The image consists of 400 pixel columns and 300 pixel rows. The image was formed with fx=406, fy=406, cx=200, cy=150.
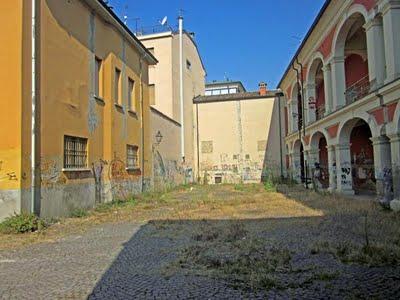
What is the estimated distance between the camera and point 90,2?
551 inches

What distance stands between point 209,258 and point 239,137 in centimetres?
2611

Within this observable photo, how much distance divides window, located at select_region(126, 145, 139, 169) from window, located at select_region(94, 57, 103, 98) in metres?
3.38

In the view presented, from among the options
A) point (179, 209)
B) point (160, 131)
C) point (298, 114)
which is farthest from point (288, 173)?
point (179, 209)

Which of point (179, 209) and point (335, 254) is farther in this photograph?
point (179, 209)

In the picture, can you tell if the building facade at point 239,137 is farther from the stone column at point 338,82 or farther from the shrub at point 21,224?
the shrub at point 21,224

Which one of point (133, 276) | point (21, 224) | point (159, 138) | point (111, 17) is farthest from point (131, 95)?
point (133, 276)

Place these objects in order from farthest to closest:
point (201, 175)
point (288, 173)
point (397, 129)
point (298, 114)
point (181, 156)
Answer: point (201, 175), point (288, 173), point (181, 156), point (298, 114), point (397, 129)

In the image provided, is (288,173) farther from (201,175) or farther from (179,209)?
(179,209)

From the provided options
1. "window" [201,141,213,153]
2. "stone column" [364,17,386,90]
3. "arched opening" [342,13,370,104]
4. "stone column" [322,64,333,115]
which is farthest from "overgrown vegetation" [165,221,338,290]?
"window" [201,141,213,153]

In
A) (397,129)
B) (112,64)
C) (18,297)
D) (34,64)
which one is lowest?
(18,297)

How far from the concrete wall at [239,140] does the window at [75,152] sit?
1950 cm

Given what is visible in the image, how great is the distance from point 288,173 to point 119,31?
18222mm

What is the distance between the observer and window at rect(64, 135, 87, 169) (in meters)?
12.5

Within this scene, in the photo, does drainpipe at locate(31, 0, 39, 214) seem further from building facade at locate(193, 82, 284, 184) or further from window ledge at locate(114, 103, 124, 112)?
building facade at locate(193, 82, 284, 184)
